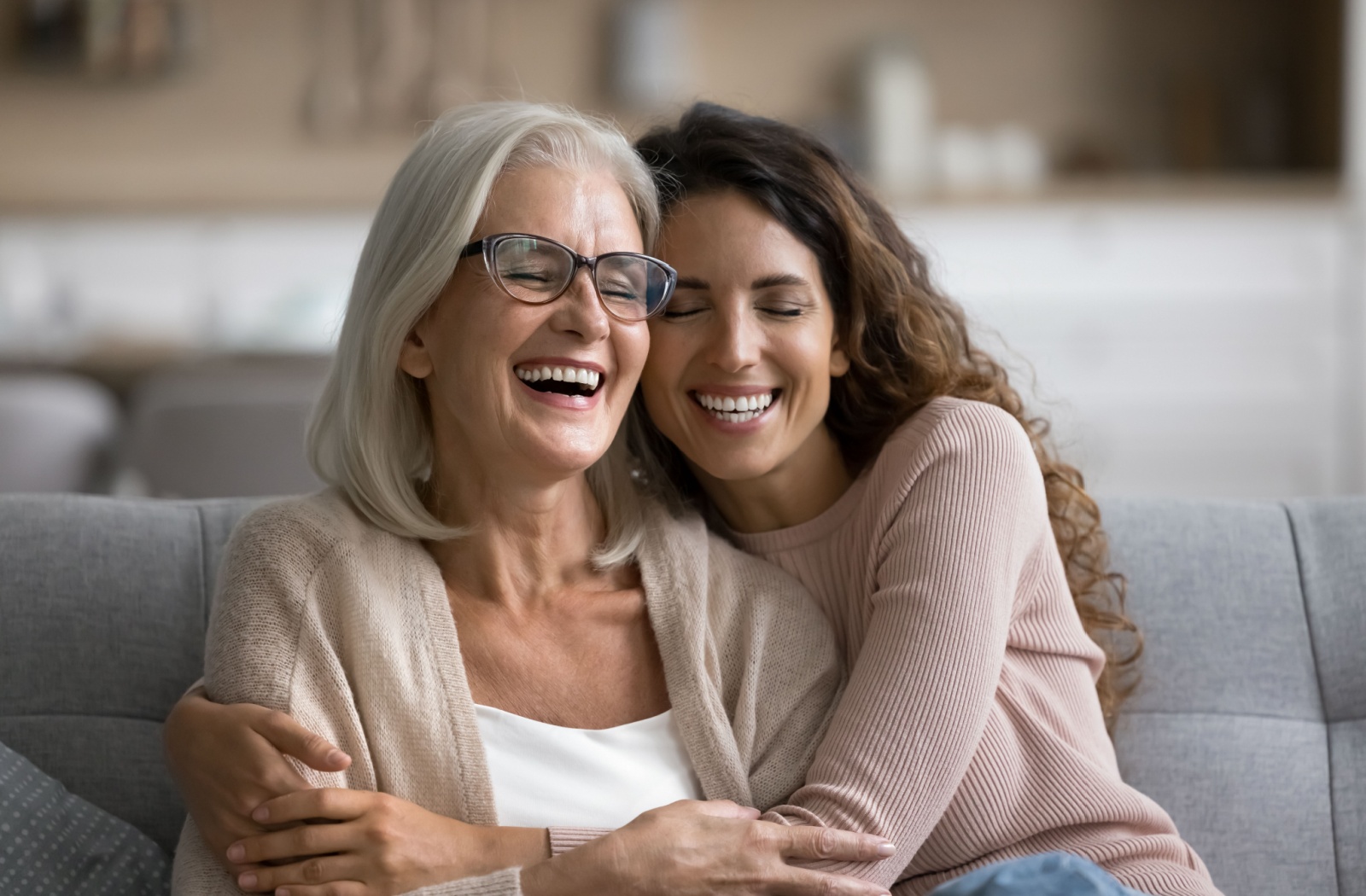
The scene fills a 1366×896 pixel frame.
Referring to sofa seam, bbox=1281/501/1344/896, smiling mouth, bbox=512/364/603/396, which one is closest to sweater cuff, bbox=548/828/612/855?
smiling mouth, bbox=512/364/603/396

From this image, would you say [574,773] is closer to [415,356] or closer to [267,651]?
[267,651]

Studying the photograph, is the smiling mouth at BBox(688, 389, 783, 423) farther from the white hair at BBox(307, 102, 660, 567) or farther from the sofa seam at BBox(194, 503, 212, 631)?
the sofa seam at BBox(194, 503, 212, 631)

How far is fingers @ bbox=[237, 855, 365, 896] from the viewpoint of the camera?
1.29 metres

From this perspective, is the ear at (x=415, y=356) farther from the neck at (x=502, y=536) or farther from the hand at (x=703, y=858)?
the hand at (x=703, y=858)

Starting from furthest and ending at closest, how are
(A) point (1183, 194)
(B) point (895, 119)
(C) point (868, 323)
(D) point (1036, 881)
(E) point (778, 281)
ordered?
(B) point (895, 119) < (A) point (1183, 194) < (C) point (868, 323) < (E) point (778, 281) < (D) point (1036, 881)

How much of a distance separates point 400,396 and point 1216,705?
1.09 m

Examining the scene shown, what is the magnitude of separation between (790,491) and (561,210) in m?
0.46

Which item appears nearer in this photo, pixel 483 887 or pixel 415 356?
pixel 483 887

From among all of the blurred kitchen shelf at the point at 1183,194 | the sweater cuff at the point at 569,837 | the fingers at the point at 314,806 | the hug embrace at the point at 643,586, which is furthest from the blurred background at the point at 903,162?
the fingers at the point at 314,806

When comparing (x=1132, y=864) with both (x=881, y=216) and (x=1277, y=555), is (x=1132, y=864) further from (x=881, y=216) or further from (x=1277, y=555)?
(x=881, y=216)

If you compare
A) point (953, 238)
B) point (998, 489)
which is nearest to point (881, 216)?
point (998, 489)

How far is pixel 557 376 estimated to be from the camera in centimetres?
148

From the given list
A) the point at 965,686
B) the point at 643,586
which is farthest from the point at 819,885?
the point at 643,586

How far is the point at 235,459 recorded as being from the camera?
2830mm
